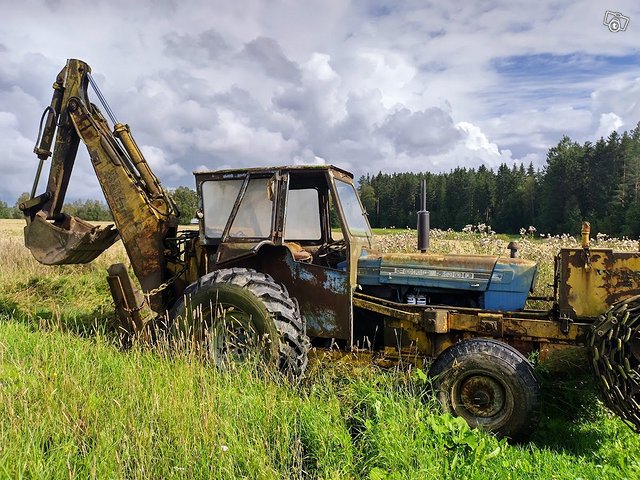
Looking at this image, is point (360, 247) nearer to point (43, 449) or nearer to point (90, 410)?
point (90, 410)

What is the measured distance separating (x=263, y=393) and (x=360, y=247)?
2.16 meters

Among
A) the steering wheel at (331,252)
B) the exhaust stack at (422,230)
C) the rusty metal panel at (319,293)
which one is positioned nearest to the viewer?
the rusty metal panel at (319,293)

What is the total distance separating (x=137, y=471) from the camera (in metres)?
3.05

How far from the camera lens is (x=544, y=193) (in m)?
56.0

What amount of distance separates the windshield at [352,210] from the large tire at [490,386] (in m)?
1.77

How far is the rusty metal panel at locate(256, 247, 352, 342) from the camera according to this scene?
5.26 m

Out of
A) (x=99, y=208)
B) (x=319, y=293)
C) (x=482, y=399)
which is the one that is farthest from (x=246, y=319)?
(x=99, y=208)

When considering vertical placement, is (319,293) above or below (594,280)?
below

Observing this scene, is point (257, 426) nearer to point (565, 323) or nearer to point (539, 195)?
point (565, 323)

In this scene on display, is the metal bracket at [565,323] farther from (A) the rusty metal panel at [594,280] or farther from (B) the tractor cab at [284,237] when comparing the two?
(B) the tractor cab at [284,237]

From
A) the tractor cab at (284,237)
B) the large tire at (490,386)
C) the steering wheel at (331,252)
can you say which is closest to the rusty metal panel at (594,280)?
the large tire at (490,386)

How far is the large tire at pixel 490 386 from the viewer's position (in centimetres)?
441

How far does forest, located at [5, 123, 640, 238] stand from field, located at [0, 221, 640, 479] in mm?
29432

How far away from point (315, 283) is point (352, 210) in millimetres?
1107
